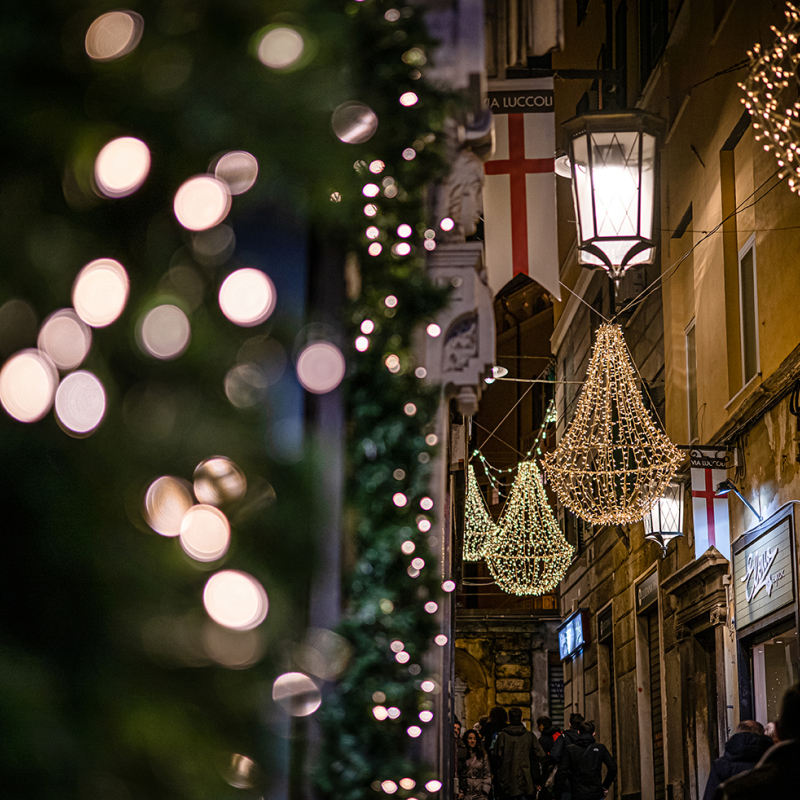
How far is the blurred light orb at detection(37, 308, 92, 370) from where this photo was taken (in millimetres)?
1030

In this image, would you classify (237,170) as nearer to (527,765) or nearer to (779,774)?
(779,774)

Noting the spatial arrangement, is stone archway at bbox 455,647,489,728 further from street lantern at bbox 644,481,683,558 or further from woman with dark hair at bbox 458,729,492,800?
woman with dark hair at bbox 458,729,492,800

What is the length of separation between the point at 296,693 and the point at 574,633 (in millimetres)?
25208

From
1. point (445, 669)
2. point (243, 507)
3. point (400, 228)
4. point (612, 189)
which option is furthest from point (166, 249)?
point (612, 189)

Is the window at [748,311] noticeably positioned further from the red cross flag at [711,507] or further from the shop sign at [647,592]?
the shop sign at [647,592]

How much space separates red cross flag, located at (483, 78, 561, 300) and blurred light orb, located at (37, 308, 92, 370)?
7.02m

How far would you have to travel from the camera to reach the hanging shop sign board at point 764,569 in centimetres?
1151

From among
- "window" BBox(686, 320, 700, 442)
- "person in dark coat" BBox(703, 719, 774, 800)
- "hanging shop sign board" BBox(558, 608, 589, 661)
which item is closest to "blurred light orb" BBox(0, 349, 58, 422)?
"person in dark coat" BBox(703, 719, 774, 800)

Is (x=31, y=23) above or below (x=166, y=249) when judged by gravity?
above

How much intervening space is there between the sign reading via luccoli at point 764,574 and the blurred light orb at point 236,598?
11.1 metres

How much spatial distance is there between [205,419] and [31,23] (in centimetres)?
40

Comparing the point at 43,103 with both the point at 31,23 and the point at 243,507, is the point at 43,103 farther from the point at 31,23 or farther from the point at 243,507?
the point at 243,507

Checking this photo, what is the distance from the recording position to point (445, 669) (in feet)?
22.6

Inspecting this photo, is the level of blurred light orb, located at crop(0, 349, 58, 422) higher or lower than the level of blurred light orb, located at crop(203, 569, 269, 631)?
higher
